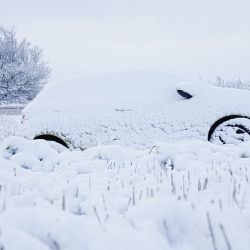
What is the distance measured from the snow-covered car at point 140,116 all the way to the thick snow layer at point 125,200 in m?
1.99

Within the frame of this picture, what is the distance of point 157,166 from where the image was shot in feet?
12.6

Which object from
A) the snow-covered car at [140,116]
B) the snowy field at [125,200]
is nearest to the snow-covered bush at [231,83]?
the snow-covered car at [140,116]

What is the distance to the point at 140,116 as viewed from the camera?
6371 millimetres

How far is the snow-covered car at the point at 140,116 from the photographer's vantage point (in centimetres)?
629

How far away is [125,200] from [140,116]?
3913mm

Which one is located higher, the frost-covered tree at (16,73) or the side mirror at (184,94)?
the side mirror at (184,94)

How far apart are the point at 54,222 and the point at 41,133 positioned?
4572mm

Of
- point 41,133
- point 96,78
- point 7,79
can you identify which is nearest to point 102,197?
point 41,133

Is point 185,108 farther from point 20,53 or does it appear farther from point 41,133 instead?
point 20,53

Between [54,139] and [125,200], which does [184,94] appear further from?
[125,200]

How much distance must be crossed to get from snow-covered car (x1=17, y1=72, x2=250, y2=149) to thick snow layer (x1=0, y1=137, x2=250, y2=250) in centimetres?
199

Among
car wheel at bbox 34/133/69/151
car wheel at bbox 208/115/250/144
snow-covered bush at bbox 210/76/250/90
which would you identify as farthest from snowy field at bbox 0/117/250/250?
snow-covered bush at bbox 210/76/250/90

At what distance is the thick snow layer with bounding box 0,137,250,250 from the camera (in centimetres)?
183

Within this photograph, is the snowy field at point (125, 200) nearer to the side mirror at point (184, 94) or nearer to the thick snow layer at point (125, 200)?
the thick snow layer at point (125, 200)
